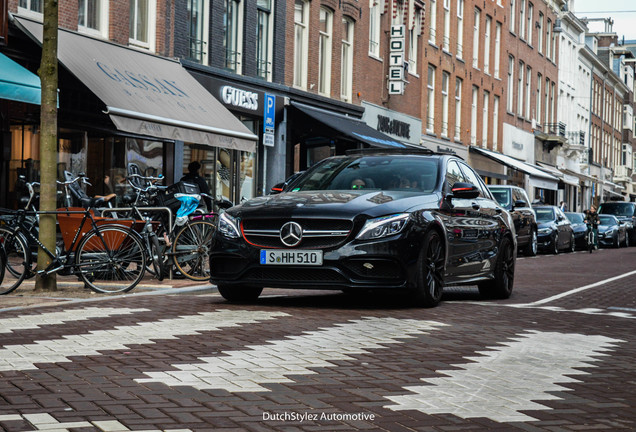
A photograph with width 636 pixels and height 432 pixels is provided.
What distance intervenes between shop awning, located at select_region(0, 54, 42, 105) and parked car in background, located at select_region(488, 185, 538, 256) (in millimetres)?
13752

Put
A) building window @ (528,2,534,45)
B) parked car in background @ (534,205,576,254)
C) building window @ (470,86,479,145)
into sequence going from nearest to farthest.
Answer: parked car in background @ (534,205,576,254)
building window @ (470,86,479,145)
building window @ (528,2,534,45)

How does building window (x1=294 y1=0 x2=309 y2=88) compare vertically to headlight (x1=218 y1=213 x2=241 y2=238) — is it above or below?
above

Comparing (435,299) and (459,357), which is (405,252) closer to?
(435,299)

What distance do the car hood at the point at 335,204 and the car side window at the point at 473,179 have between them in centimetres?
184

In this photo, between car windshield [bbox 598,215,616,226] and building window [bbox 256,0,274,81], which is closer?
building window [bbox 256,0,274,81]

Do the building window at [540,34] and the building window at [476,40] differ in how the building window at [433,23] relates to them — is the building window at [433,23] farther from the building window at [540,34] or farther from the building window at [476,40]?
the building window at [540,34]

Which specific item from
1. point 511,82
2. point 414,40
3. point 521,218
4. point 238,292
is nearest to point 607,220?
point 414,40

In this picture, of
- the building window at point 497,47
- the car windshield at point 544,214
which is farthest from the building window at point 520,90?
the car windshield at point 544,214

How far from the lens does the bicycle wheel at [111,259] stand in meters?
11.3

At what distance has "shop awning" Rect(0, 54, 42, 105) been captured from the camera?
15812 millimetres

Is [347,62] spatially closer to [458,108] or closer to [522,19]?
[458,108]

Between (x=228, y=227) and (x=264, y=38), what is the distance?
17.8 m

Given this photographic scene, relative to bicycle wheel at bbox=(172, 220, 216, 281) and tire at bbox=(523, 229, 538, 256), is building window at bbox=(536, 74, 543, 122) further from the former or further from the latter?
bicycle wheel at bbox=(172, 220, 216, 281)

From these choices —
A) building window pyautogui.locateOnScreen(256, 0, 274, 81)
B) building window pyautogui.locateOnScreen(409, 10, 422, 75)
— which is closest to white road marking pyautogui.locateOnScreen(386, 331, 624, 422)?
building window pyautogui.locateOnScreen(256, 0, 274, 81)
